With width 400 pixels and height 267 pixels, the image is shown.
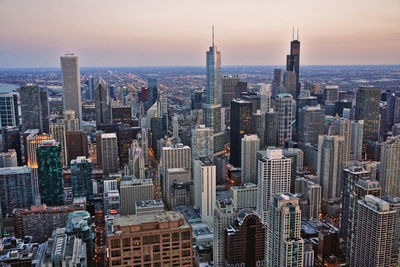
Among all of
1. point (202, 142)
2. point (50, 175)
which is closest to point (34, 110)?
point (50, 175)

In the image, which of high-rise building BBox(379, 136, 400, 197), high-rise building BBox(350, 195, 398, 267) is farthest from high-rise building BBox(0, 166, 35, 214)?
high-rise building BBox(379, 136, 400, 197)

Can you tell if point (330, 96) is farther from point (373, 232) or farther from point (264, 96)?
point (373, 232)

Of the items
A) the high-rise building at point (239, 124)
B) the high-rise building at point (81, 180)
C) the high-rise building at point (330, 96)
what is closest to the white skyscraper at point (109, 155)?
the high-rise building at point (81, 180)

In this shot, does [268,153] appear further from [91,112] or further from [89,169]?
[91,112]

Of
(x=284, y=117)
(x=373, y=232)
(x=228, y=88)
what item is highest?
(x=228, y=88)

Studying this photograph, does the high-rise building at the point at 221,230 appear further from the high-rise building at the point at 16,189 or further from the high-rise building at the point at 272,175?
the high-rise building at the point at 16,189

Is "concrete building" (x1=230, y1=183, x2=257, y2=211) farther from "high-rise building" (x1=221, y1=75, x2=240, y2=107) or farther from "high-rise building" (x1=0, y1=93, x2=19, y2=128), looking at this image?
"high-rise building" (x1=221, y1=75, x2=240, y2=107)
